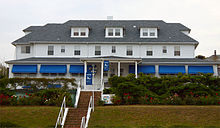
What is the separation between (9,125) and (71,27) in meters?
21.2

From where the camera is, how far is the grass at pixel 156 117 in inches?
635

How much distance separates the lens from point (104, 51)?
112ft

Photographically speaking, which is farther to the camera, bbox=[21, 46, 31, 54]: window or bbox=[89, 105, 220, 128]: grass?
bbox=[21, 46, 31, 54]: window

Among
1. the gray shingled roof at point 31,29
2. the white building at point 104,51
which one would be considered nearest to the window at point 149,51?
the white building at point 104,51

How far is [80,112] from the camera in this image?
18.6 metres

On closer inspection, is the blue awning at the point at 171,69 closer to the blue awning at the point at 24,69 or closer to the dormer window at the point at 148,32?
the dormer window at the point at 148,32

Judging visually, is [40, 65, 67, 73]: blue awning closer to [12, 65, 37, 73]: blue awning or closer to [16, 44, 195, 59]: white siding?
[12, 65, 37, 73]: blue awning

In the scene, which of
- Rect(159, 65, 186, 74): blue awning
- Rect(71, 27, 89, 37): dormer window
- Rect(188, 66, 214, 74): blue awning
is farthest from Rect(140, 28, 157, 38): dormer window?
Rect(71, 27, 89, 37): dormer window

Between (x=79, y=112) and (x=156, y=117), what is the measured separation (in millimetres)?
5285

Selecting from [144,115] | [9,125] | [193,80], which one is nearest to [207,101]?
[193,80]

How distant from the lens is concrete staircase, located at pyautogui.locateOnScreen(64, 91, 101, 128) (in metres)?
16.9

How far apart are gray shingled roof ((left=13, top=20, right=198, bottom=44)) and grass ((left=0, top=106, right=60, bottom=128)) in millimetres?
16703

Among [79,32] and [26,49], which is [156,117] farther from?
[26,49]

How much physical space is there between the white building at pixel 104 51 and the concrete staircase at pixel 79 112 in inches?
322
